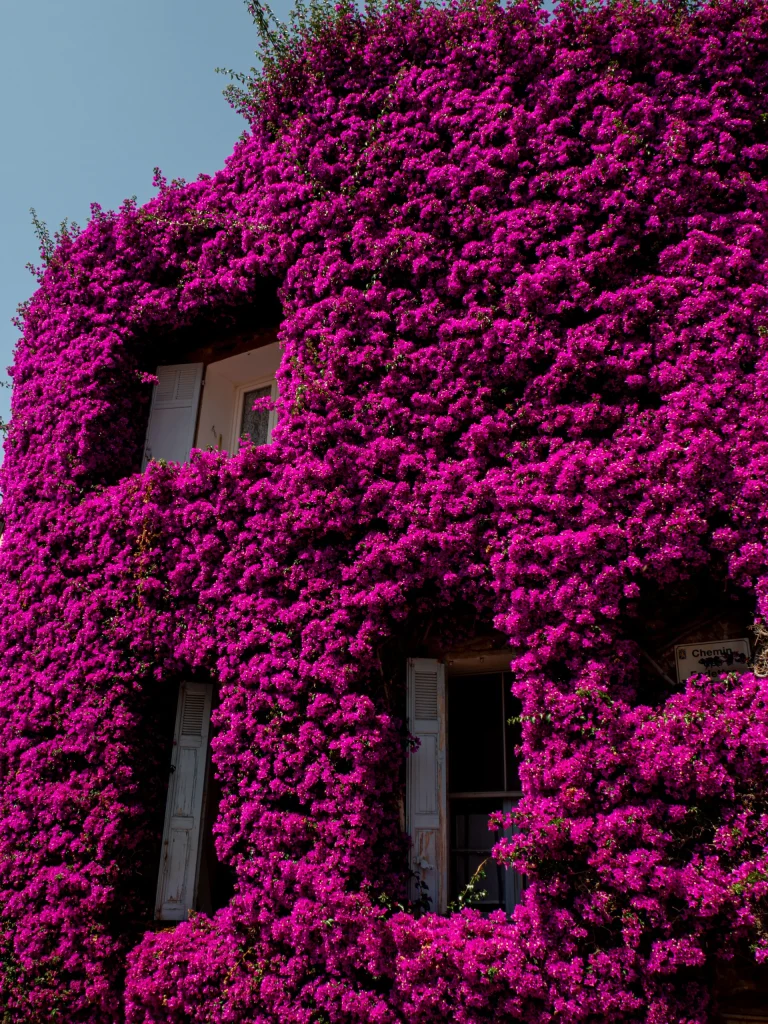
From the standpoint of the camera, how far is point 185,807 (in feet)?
25.3

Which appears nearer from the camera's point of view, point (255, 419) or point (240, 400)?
point (255, 419)

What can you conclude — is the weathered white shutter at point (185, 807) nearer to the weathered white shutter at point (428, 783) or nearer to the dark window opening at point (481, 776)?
the weathered white shutter at point (428, 783)

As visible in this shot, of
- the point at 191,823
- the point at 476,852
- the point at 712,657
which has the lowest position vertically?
the point at 476,852

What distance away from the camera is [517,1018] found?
5633 millimetres

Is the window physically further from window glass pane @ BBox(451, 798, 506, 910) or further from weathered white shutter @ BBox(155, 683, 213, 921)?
window glass pane @ BBox(451, 798, 506, 910)

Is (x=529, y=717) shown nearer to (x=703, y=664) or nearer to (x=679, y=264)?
(x=703, y=664)

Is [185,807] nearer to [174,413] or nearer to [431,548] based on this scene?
[431,548]

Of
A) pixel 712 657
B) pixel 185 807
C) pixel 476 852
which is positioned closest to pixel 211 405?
pixel 185 807

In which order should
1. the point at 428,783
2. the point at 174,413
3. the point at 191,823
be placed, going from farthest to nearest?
1. the point at 174,413
2. the point at 191,823
3. the point at 428,783

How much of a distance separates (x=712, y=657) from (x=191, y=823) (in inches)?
187

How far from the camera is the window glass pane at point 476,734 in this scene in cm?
717

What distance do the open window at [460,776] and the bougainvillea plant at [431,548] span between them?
0.84ft

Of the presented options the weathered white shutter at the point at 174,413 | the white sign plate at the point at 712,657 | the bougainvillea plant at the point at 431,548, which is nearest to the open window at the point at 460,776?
the bougainvillea plant at the point at 431,548

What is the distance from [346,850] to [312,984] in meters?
0.96
